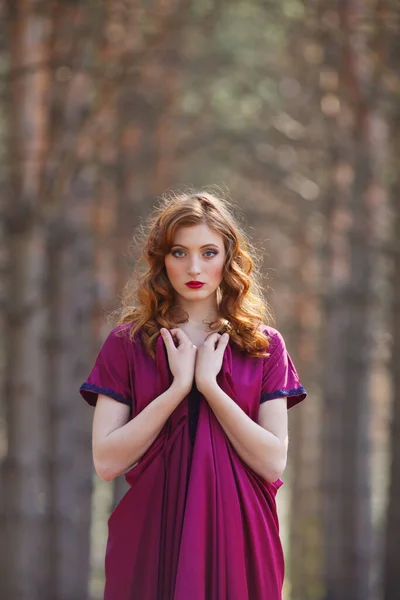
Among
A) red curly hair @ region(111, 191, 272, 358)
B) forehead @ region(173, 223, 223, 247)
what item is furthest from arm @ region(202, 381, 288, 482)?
forehead @ region(173, 223, 223, 247)

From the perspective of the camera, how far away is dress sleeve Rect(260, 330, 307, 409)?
14.4 ft

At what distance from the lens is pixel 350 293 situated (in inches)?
537

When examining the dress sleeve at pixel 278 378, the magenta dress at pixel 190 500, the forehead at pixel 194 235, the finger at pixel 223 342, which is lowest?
the magenta dress at pixel 190 500

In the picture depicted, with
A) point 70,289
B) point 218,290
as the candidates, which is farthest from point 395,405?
point 218,290

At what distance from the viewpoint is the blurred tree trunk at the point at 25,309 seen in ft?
36.4

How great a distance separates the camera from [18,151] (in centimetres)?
1141

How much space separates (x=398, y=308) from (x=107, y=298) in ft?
12.6

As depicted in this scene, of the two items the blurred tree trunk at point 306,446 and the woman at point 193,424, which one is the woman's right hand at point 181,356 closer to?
the woman at point 193,424

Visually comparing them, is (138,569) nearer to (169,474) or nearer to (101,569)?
(169,474)

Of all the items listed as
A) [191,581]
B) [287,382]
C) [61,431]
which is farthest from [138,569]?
[61,431]

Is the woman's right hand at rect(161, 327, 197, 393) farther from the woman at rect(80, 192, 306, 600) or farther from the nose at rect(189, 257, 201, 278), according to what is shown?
the nose at rect(189, 257, 201, 278)

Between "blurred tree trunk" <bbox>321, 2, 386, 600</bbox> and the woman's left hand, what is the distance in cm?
917

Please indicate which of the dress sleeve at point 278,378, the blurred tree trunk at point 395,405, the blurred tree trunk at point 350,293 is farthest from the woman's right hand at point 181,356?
Answer: the blurred tree trunk at point 350,293

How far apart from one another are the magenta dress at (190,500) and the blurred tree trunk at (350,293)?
9212mm
